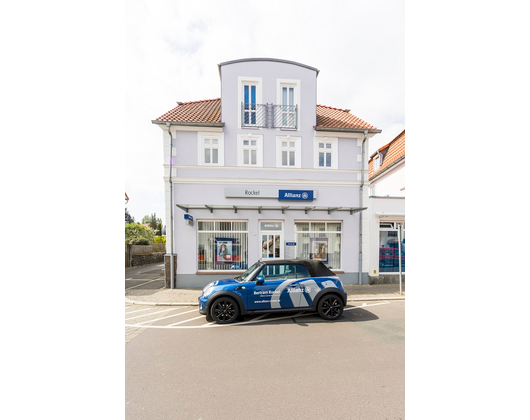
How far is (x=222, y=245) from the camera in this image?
31.4ft

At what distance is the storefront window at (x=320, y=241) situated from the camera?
9.91m

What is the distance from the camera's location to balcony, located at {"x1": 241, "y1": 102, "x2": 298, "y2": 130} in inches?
395

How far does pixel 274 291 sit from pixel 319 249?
511 centimetres

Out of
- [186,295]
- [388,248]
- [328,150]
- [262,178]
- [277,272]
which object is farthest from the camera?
[388,248]

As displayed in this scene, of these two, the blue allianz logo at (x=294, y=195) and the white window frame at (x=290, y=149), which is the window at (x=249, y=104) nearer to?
the white window frame at (x=290, y=149)

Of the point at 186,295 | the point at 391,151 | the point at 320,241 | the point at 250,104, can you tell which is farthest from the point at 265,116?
the point at 391,151

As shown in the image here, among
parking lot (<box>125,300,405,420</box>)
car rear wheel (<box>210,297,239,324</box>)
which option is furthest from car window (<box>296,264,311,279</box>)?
car rear wheel (<box>210,297,239,324</box>)

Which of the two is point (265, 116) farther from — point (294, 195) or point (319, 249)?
point (319, 249)

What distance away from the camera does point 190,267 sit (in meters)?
9.25

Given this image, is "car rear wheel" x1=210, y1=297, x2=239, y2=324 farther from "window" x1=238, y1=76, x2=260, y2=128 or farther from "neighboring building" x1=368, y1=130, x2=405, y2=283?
"window" x1=238, y1=76, x2=260, y2=128
